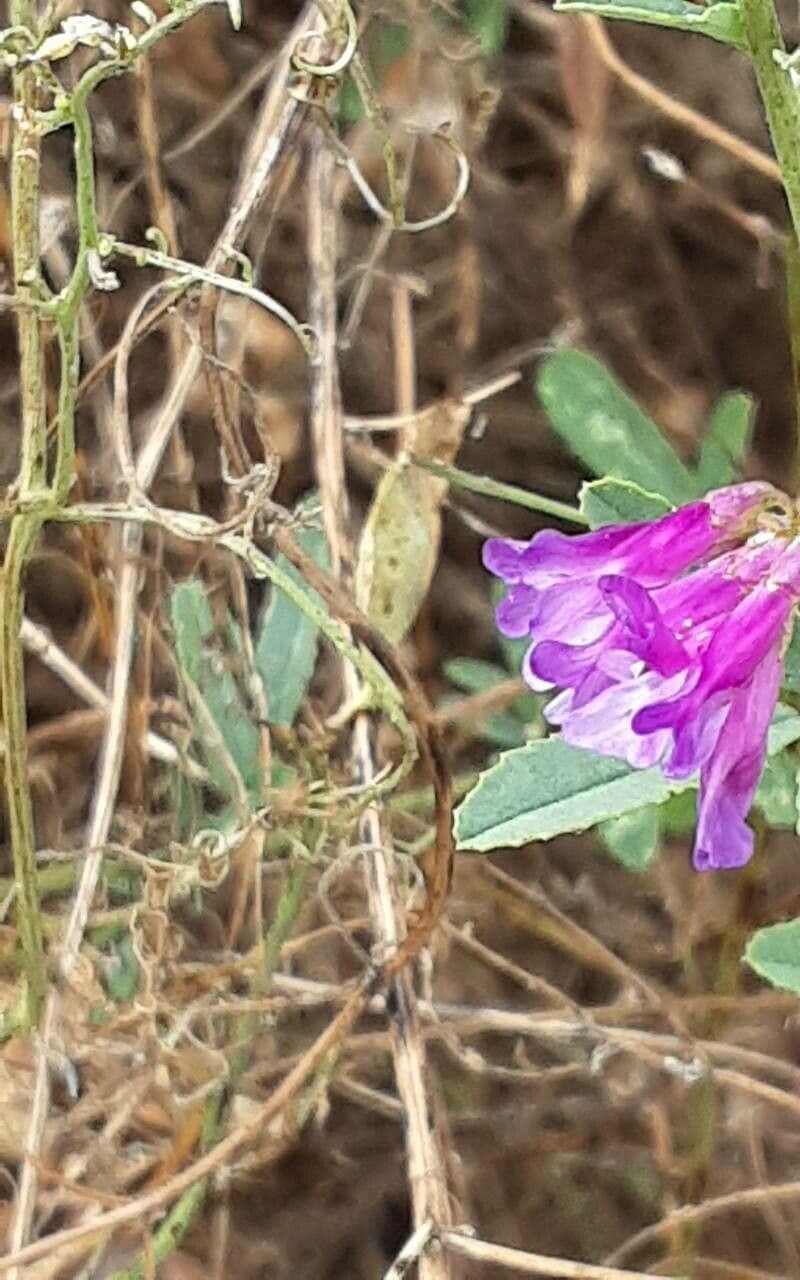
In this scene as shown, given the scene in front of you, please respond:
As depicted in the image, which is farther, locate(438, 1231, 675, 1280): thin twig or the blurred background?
the blurred background

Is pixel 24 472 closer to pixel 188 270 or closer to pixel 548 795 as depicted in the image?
pixel 188 270

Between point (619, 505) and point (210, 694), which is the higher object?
point (619, 505)

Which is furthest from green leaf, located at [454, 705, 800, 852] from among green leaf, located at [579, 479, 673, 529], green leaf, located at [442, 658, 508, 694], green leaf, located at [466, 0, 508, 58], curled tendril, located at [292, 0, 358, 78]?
green leaf, located at [466, 0, 508, 58]

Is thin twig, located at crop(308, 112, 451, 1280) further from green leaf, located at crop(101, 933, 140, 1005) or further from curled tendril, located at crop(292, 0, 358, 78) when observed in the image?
green leaf, located at crop(101, 933, 140, 1005)

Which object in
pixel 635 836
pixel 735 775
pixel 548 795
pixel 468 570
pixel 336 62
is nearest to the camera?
pixel 735 775

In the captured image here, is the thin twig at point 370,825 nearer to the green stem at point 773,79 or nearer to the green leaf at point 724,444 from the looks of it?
the green leaf at point 724,444

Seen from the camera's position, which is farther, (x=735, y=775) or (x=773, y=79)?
(x=735, y=775)

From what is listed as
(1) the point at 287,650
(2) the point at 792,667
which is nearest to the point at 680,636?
(2) the point at 792,667
